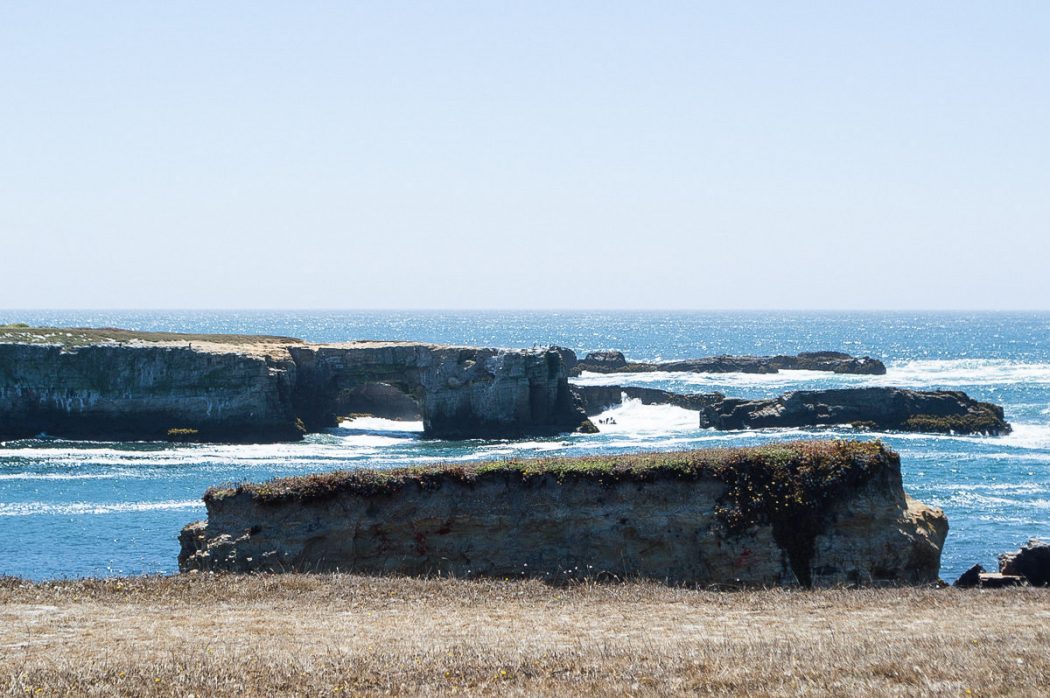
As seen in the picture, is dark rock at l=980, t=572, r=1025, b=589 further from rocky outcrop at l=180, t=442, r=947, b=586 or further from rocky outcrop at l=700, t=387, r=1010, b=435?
rocky outcrop at l=700, t=387, r=1010, b=435

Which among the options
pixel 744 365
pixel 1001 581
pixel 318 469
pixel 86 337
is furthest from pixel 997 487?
pixel 744 365

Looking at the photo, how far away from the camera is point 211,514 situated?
23500 millimetres

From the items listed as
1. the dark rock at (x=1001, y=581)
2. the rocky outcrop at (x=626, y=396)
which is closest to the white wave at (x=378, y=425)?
the rocky outcrop at (x=626, y=396)

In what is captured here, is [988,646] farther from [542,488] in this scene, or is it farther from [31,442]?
[31,442]

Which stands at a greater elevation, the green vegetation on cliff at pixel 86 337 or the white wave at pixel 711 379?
the green vegetation on cliff at pixel 86 337

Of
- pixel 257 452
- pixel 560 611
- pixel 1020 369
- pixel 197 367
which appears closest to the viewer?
pixel 560 611

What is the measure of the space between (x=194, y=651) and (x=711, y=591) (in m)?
10.6

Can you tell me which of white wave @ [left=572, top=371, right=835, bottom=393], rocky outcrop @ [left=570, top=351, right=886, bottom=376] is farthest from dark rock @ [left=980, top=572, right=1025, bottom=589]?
rocky outcrop @ [left=570, top=351, right=886, bottom=376]

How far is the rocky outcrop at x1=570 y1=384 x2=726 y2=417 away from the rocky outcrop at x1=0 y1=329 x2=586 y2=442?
1258cm

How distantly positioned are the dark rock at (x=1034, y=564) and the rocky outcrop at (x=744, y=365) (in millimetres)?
87553

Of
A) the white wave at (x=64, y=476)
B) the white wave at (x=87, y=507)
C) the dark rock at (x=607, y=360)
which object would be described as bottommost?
the white wave at (x=64, y=476)

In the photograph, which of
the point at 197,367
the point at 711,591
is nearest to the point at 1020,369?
the point at 197,367

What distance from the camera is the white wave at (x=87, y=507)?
38719mm

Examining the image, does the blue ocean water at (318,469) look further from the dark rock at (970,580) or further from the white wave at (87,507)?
the dark rock at (970,580)
